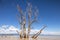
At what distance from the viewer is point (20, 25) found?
9.67 metres

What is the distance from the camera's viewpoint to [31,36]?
962cm

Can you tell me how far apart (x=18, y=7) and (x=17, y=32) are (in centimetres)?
121

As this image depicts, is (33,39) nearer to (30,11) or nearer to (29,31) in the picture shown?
(29,31)

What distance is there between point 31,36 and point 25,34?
280 millimetres

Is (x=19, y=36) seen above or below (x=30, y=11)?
below

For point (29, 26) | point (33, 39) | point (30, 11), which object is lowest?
point (33, 39)

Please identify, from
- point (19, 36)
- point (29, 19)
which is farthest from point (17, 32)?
point (29, 19)

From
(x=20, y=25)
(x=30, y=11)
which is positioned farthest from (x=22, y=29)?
(x=30, y=11)

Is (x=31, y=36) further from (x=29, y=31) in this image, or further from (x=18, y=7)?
(x=18, y=7)

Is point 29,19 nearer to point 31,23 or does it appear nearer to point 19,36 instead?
point 31,23

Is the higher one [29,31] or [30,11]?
[30,11]

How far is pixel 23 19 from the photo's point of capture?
959 centimetres

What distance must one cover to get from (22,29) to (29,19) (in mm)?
535

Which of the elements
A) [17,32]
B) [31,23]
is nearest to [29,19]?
[31,23]
